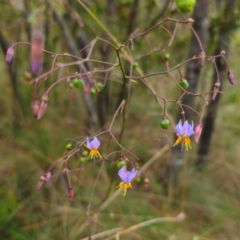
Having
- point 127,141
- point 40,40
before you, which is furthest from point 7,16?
point 40,40

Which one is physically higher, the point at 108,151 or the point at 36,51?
the point at 108,151

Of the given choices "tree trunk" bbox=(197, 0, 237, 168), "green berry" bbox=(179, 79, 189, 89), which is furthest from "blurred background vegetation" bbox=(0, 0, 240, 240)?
"green berry" bbox=(179, 79, 189, 89)

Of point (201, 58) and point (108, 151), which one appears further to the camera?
point (108, 151)

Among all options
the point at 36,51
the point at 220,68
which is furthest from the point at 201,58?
the point at 220,68

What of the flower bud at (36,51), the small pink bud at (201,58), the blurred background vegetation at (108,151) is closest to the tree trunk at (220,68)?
the blurred background vegetation at (108,151)

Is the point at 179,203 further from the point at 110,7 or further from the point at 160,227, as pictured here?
the point at 110,7

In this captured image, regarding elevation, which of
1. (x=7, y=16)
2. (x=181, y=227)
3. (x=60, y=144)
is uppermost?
(x=7, y=16)

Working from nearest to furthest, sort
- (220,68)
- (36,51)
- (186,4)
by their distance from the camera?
(36,51), (186,4), (220,68)

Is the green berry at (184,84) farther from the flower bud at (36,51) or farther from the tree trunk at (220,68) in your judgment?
the tree trunk at (220,68)

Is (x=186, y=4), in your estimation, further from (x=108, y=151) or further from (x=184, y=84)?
(x=108, y=151)
